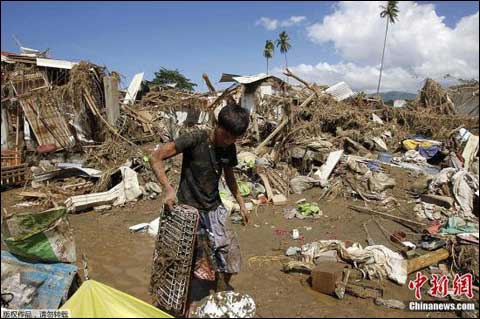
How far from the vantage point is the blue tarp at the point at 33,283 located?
8.14 ft

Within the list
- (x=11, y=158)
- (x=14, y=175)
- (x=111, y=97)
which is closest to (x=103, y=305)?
(x=14, y=175)

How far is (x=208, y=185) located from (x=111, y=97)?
8481 mm

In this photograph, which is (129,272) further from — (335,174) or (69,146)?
(69,146)

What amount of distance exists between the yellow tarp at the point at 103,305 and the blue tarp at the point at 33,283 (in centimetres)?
51

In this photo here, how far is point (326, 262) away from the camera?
4410 mm

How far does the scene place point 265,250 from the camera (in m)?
5.30

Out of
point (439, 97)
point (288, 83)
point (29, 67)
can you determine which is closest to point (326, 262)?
point (288, 83)

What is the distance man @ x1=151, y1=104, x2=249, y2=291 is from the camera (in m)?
2.87

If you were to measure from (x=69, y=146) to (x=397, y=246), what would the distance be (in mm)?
9086

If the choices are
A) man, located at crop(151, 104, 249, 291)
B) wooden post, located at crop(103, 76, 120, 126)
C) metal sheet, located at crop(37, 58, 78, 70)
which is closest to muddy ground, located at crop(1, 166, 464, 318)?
man, located at crop(151, 104, 249, 291)

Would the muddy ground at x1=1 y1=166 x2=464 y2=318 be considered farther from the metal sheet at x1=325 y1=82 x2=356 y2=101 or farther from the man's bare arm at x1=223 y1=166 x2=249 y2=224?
the metal sheet at x1=325 y1=82 x2=356 y2=101

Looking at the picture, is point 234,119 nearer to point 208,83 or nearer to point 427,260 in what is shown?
point 427,260

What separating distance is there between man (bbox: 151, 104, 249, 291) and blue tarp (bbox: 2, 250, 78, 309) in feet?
3.24

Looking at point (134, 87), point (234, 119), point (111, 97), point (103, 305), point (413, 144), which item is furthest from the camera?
point (134, 87)
